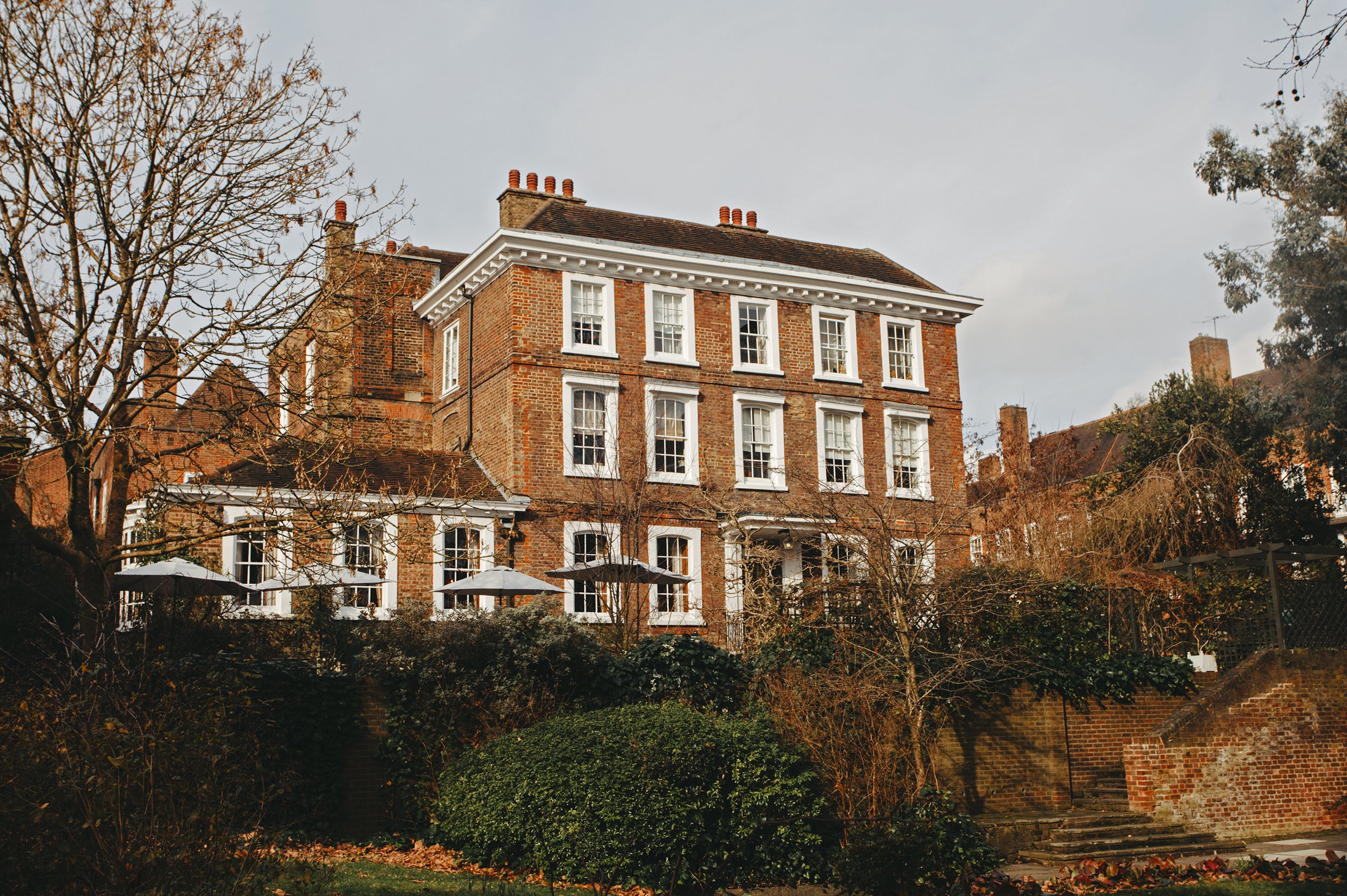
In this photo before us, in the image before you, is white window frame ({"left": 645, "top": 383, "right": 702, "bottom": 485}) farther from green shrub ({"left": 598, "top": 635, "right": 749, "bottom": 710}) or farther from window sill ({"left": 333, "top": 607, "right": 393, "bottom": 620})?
green shrub ({"left": 598, "top": 635, "right": 749, "bottom": 710})

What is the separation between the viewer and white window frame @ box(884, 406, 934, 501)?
2923 cm

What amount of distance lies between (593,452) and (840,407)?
678 cm

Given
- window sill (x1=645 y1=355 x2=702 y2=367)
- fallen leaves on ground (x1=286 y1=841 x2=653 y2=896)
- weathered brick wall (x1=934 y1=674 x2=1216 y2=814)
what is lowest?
fallen leaves on ground (x1=286 y1=841 x2=653 y2=896)

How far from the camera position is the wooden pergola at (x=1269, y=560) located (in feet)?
58.2

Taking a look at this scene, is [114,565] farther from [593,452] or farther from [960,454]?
[960,454]

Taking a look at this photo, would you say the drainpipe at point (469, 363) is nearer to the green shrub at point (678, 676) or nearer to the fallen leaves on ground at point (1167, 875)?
the green shrub at point (678, 676)

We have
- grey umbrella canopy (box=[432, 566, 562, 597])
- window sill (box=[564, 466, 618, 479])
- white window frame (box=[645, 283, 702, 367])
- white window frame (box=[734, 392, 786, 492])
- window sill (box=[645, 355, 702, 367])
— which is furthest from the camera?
white window frame (box=[734, 392, 786, 492])

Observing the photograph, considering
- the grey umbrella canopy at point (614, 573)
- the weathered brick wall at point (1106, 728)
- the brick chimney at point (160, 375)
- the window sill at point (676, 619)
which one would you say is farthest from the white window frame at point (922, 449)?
the brick chimney at point (160, 375)

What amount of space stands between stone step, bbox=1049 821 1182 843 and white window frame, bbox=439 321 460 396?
18.7 m

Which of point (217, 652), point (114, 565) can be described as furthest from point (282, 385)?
point (217, 652)

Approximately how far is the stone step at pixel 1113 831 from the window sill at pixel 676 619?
437 inches

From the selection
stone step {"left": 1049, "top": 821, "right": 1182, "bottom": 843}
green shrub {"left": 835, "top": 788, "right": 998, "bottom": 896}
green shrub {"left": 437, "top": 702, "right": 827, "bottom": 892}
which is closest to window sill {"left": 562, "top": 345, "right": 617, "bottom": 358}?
green shrub {"left": 437, "top": 702, "right": 827, "bottom": 892}

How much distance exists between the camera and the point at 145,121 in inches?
477

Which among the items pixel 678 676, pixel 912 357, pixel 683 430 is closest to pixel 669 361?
pixel 683 430
